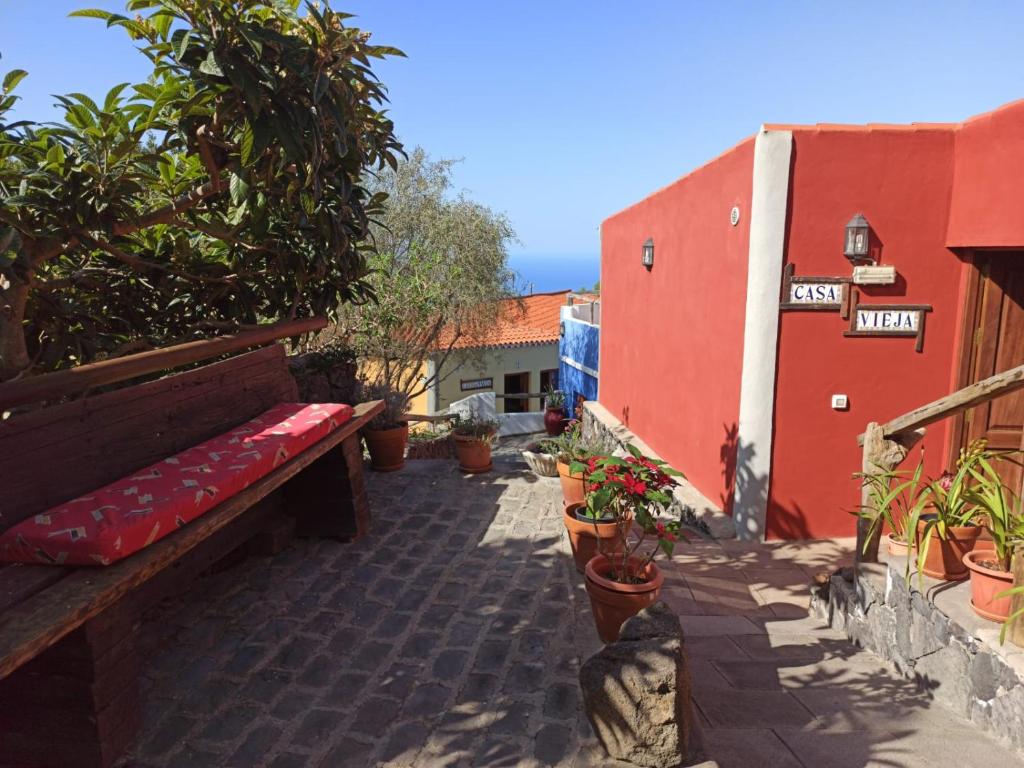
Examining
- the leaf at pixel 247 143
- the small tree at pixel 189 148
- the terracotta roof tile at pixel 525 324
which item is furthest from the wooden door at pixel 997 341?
the terracotta roof tile at pixel 525 324

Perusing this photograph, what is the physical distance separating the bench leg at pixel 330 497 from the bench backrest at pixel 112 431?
2.16ft

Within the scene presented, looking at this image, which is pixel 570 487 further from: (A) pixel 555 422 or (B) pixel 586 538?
(A) pixel 555 422

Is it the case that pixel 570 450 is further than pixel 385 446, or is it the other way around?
pixel 385 446

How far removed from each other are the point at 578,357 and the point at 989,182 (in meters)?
10.9

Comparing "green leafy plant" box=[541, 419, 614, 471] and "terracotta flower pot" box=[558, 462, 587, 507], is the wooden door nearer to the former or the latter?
"green leafy plant" box=[541, 419, 614, 471]

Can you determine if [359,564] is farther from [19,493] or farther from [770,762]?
[770,762]

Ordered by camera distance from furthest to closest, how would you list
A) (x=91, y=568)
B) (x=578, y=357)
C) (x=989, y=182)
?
1. (x=578, y=357)
2. (x=989, y=182)
3. (x=91, y=568)

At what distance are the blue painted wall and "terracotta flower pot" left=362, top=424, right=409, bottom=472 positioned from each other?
743cm

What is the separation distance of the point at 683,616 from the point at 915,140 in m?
4.09

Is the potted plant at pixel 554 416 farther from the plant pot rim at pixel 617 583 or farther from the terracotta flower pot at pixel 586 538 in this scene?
the plant pot rim at pixel 617 583

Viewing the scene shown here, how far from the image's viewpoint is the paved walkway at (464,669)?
266 cm

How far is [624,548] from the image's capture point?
372cm

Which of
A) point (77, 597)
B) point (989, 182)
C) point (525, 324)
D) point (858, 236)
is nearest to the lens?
point (77, 597)

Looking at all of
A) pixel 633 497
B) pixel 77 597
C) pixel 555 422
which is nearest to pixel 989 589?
pixel 633 497
